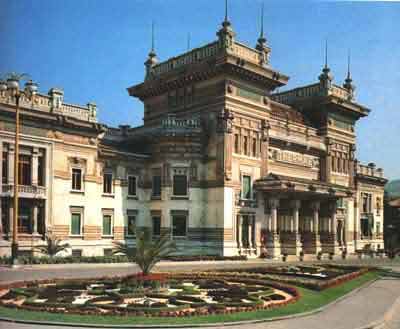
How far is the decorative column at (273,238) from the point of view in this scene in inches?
1907

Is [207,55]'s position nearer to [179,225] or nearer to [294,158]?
[294,158]

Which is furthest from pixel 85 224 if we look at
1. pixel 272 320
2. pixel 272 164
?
pixel 272 320

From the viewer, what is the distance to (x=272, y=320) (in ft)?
48.3

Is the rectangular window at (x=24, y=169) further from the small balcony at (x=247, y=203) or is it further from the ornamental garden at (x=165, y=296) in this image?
the small balcony at (x=247, y=203)

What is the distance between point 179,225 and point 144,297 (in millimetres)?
27681

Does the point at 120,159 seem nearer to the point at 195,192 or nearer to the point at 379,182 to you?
the point at 195,192

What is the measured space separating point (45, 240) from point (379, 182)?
55025 mm

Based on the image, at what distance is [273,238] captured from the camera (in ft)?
160

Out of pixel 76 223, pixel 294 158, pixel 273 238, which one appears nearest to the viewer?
pixel 76 223

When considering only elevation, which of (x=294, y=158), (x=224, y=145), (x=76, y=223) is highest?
(x=224, y=145)

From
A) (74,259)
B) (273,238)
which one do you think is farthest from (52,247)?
(273,238)

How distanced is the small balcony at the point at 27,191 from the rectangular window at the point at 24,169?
614 millimetres

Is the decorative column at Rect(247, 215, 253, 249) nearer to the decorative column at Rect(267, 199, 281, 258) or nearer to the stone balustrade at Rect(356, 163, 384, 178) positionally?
the decorative column at Rect(267, 199, 281, 258)

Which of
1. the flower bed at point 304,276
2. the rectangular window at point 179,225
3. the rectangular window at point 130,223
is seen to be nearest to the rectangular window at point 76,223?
the rectangular window at point 130,223
